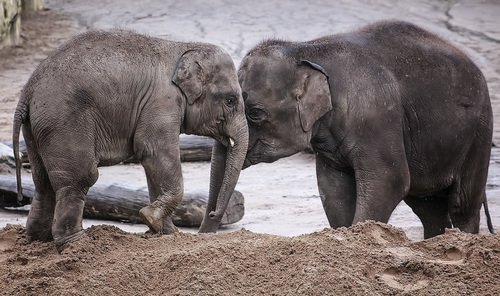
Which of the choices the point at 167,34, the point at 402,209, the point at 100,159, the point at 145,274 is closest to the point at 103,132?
the point at 100,159

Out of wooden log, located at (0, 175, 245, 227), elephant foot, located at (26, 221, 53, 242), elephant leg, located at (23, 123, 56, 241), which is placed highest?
elephant leg, located at (23, 123, 56, 241)

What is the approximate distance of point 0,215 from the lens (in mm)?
8719

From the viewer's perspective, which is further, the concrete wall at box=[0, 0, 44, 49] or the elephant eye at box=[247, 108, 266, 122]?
the concrete wall at box=[0, 0, 44, 49]

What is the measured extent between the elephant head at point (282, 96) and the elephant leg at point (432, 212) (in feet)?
4.54

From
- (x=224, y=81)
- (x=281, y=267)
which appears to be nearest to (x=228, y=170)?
(x=224, y=81)

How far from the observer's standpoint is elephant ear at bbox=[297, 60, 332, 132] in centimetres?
699

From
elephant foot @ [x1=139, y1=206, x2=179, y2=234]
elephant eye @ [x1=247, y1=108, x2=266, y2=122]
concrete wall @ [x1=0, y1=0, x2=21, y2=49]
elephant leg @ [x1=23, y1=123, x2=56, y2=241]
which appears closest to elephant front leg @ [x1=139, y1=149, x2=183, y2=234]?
elephant foot @ [x1=139, y1=206, x2=179, y2=234]

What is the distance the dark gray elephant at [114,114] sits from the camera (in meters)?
5.66

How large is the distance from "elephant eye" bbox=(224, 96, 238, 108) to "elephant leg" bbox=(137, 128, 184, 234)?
0.60 m

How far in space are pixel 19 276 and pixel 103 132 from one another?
1037 millimetres

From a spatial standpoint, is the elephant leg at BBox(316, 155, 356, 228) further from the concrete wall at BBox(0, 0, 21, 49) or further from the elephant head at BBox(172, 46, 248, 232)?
the concrete wall at BBox(0, 0, 21, 49)

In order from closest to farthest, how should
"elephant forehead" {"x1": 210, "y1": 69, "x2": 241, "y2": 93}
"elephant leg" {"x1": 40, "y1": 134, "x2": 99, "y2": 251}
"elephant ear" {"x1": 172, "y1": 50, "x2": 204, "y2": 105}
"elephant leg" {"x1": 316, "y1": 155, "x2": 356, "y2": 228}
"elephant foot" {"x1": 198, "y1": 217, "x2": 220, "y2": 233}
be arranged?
"elephant leg" {"x1": 40, "y1": 134, "x2": 99, "y2": 251}, "elephant ear" {"x1": 172, "y1": 50, "x2": 204, "y2": 105}, "elephant forehead" {"x1": 210, "y1": 69, "x2": 241, "y2": 93}, "elephant foot" {"x1": 198, "y1": 217, "x2": 220, "y2": 233}, "elephant leg" {"x1": 316, "y1": 155, "x2": 356, "y2": 228}

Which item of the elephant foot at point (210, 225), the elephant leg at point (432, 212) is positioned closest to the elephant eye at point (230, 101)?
the elephant foot at point (210, 225)

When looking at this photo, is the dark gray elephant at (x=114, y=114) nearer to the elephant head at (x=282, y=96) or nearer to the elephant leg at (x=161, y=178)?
the elephant leg at (x=161, y=178)
